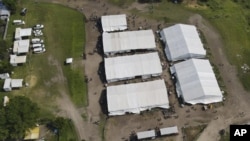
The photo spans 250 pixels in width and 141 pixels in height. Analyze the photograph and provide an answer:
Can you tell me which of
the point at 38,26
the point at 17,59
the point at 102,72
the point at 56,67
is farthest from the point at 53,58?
the point at 102,72

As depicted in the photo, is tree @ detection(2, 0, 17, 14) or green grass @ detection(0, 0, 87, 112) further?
tree @ detection(2, 0, 17, 14)

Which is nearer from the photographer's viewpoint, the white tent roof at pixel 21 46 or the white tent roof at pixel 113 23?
the white tent roof at pixel 21 46

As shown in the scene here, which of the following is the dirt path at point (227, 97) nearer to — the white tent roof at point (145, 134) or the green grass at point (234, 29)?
the green grass at point (234, 29)

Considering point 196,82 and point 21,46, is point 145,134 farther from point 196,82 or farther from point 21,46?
point 21,46

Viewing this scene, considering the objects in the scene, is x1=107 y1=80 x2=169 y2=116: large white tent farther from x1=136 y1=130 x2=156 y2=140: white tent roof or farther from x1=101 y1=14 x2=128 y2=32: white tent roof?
x1=101 y1=14 x2=128 y2=32: white tent roof

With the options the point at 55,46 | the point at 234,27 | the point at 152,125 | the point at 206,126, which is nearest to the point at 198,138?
the point at 206,126

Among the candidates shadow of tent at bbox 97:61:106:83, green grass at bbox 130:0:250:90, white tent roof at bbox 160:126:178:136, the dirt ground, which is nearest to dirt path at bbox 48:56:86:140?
the dirt ground

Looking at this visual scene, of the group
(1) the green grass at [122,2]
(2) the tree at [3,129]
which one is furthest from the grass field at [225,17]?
(2) the tree at [3,129]
